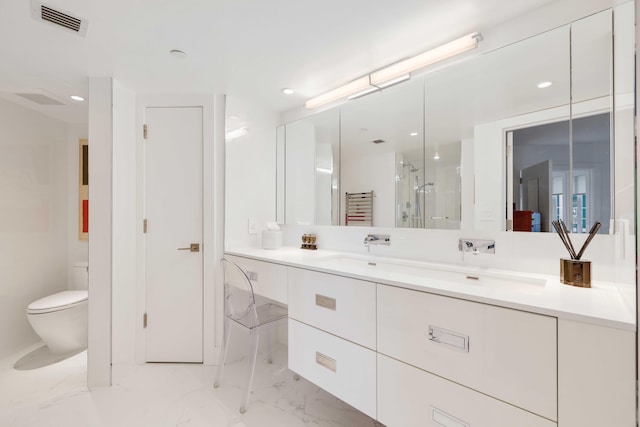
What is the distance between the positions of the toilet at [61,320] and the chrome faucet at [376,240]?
88.8 inches

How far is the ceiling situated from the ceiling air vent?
0.09 ft

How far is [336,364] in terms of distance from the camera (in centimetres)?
141

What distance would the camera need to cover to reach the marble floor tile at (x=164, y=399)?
1.64m

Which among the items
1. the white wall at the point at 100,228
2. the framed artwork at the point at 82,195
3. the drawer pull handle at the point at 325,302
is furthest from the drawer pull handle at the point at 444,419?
the framed artwork at the point at 82,195

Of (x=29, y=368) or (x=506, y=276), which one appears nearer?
(x=506, y=276)

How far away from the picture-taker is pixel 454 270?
150 centimetres

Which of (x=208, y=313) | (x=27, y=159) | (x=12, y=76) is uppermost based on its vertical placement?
(x=12, y=76)


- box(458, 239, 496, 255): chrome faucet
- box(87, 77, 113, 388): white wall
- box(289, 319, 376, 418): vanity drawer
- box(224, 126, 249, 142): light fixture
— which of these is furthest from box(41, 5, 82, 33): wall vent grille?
box(458, 239, 496, 255): chrome faucet

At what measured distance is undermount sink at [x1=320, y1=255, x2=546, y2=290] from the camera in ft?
4.26

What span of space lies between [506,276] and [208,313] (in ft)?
6.67

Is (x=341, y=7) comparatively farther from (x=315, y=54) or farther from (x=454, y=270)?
(x=454, y=270)

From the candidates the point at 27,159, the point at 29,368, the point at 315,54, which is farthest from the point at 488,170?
the point at 27,159

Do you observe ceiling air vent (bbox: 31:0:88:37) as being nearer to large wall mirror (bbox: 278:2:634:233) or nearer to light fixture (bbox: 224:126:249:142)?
light fixture (bbox: 224:126:249:142)

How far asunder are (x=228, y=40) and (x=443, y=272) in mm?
1695
